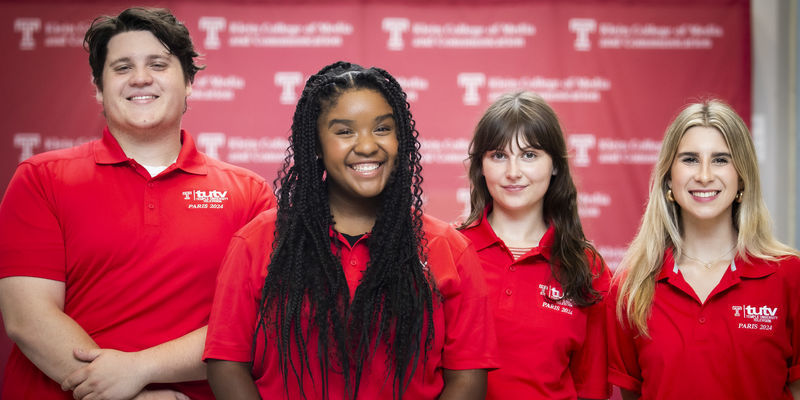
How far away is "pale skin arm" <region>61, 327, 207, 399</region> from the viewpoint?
1.86 meters

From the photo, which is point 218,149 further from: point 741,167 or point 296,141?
point 741,167

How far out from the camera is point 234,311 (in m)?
1.71

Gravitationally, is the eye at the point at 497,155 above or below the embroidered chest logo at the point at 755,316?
above

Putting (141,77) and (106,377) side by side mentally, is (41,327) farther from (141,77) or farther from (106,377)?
(141,77)

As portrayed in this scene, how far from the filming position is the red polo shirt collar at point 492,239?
2.26 m

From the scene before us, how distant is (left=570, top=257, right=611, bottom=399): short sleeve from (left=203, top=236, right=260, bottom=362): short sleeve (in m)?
1.07

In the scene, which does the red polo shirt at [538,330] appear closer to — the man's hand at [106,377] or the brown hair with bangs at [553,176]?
the brown hair with bangs at [553,176]

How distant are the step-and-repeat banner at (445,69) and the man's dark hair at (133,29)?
142cm

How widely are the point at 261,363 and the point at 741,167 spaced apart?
1.56 meters

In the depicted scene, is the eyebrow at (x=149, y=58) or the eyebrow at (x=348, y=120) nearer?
the eyebrow at (x=348, y=120)

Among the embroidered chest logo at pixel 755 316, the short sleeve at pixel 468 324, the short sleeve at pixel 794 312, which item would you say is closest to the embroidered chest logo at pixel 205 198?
the short sleeve at pixel 468 324

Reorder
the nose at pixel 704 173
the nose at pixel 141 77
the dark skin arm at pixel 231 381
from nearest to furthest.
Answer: the dark skin arm at pixel 231 381 → the nose at pixel 141 77 → the nose at pixel 704 173

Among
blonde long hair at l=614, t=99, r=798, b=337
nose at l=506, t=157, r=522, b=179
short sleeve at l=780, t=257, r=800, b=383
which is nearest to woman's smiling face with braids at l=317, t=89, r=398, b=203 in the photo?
nose at l=506, t=157, r=522, b=179

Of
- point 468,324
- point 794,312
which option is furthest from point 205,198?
point 794,312
